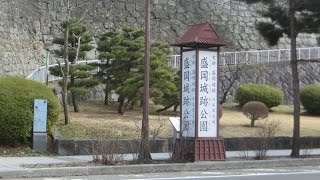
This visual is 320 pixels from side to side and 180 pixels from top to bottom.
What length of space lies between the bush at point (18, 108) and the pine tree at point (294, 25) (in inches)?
306

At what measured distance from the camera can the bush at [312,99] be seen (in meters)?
28.0

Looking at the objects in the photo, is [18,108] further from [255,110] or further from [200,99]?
[255,110]

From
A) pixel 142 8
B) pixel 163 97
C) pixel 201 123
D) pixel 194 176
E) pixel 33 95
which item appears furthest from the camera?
pixel 142 8

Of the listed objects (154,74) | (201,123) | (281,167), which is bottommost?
(281,167)

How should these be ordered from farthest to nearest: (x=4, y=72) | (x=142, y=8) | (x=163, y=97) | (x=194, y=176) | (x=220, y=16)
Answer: (x=220, y=16) → (x=142, y=8) → (x=4, y=72) → (x=163, y=97) → (x=194, y=176)

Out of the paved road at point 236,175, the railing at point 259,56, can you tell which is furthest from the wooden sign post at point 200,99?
the railing at point 259,56

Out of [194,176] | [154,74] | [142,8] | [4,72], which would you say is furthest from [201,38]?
[142,8]

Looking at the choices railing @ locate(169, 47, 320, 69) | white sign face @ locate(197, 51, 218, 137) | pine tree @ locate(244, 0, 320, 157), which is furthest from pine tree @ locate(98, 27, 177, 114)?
railing @ locate(169, 47, 320, 69)

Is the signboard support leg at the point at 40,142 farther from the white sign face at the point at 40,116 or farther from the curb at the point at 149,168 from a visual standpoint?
the curb at the point at 149,168

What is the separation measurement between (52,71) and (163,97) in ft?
16.0

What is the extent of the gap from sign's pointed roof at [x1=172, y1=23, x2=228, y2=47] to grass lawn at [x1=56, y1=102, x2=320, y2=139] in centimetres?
275

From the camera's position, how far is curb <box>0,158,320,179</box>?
40.7ft

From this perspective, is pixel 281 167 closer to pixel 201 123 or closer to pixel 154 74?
pixel 201 123

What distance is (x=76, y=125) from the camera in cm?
1850
